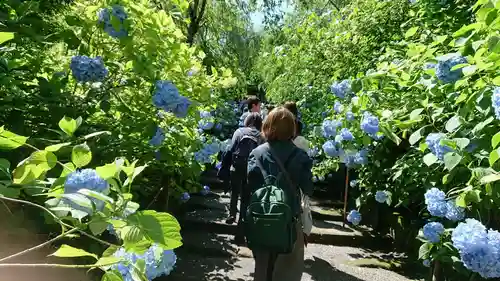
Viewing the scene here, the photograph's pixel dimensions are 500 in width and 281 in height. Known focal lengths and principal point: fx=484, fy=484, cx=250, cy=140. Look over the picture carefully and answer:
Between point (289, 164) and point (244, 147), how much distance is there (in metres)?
2.11

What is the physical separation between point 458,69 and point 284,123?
4.32ft

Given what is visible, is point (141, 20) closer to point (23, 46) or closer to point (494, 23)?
point (23, 46)

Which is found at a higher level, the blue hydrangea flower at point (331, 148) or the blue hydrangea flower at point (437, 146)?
the blue hydrangea flower at point (331, 148)

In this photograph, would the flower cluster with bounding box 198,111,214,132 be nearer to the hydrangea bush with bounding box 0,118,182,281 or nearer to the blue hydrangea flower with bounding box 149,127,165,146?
the blue hydrangea flower with bounding box 149,127,165,146

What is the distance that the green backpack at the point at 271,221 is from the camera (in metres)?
3.07

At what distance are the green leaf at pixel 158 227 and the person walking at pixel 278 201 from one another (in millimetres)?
2147

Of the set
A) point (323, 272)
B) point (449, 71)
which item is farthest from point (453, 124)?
point (323, 272)

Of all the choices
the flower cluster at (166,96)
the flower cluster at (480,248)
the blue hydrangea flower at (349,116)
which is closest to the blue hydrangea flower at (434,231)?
the flower cluster at (480,248)

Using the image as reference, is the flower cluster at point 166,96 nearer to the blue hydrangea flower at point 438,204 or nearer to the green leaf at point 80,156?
the green leaf at point 80,156

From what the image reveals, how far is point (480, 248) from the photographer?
1.83 m

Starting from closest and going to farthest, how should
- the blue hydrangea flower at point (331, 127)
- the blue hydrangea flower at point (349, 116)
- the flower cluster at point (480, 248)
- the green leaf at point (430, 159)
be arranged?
the flower cluster at point (480, 248), the green leaf at point (430, 159), the blue hydrangea flower at point (349, 116), the blue hydrangea flower at point (331, 127)

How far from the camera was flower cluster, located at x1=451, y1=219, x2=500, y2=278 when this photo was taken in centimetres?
182

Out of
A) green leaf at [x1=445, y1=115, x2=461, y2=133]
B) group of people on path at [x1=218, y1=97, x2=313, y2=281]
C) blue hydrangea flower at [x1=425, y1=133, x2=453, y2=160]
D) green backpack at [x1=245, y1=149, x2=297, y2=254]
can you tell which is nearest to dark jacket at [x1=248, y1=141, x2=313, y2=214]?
group of people on path at [x1=218, y1=97, x2=313, y2=281]

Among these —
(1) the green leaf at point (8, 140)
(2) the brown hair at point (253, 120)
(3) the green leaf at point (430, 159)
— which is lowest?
(1) the green leaf at point (8, 140)
